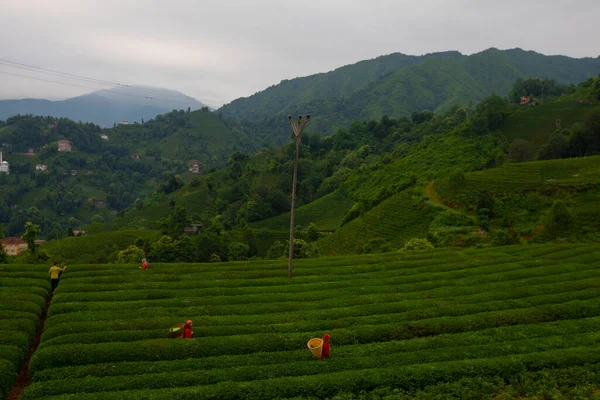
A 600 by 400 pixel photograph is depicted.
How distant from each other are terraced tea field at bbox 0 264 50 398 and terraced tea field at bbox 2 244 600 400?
1.20 feet

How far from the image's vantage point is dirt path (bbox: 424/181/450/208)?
50.1 meters

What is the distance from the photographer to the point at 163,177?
7111 inches

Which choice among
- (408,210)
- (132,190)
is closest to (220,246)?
(408,210)

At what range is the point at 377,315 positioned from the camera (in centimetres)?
1750

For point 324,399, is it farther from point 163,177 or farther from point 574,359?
point 163,177

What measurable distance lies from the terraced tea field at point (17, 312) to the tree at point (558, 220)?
3731cm

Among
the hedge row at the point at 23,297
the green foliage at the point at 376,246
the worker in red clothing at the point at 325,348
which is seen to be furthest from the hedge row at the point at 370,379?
the green foliage at the point at 376,246

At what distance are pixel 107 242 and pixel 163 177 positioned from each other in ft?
394

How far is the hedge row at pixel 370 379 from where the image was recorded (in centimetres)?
1154

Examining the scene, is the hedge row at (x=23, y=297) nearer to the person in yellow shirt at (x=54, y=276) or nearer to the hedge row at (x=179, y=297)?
the hedge row at (x=179, y=297)

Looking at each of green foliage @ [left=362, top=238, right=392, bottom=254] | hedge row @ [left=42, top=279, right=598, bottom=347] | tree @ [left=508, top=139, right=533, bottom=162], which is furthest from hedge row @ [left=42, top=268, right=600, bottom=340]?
tree @ [left=508, top=139, right=533, bottom=162]

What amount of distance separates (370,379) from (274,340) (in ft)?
12.3

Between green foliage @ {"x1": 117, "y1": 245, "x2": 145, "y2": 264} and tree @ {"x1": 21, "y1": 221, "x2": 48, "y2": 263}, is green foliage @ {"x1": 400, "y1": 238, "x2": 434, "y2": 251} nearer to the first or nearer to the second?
green foliage @ {"x1": 117, "y1": 245, "x2": 145, "y2": 264}

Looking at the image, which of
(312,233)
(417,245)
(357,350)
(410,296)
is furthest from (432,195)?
(357,350)
